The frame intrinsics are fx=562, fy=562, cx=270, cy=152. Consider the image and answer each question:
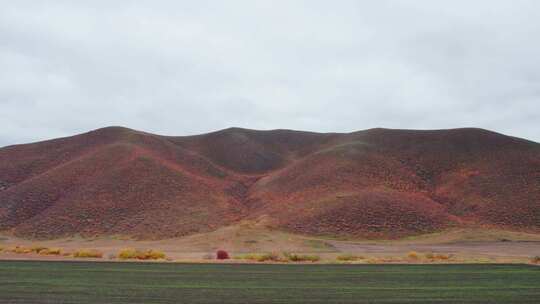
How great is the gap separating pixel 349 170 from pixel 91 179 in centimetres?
4537

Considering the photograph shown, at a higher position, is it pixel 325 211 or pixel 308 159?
pixel 308 159

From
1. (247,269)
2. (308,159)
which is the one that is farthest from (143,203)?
(247,269)

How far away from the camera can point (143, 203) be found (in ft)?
296

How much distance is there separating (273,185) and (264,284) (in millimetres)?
77615

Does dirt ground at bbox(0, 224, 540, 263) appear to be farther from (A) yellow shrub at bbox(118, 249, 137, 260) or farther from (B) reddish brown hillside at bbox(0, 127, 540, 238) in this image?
(A) yellow shrub at bbox(118, 249, 137, 260)

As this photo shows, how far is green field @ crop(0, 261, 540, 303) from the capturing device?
20656 mm

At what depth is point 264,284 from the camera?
84.1 feet

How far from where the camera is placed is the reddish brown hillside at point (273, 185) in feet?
272

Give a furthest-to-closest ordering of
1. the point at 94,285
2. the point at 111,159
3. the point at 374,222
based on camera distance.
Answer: the point at 111,159
the point at 374,222
the point at 94,285

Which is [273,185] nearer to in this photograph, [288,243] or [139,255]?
[288,243]

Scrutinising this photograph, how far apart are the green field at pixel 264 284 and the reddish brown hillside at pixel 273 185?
46433 mm

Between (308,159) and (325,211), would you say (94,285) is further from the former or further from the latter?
(308,159)

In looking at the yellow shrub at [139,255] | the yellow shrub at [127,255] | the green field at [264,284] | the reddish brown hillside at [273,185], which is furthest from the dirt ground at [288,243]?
the green field at [264,284]

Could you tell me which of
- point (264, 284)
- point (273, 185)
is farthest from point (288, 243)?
point (264, 284)
